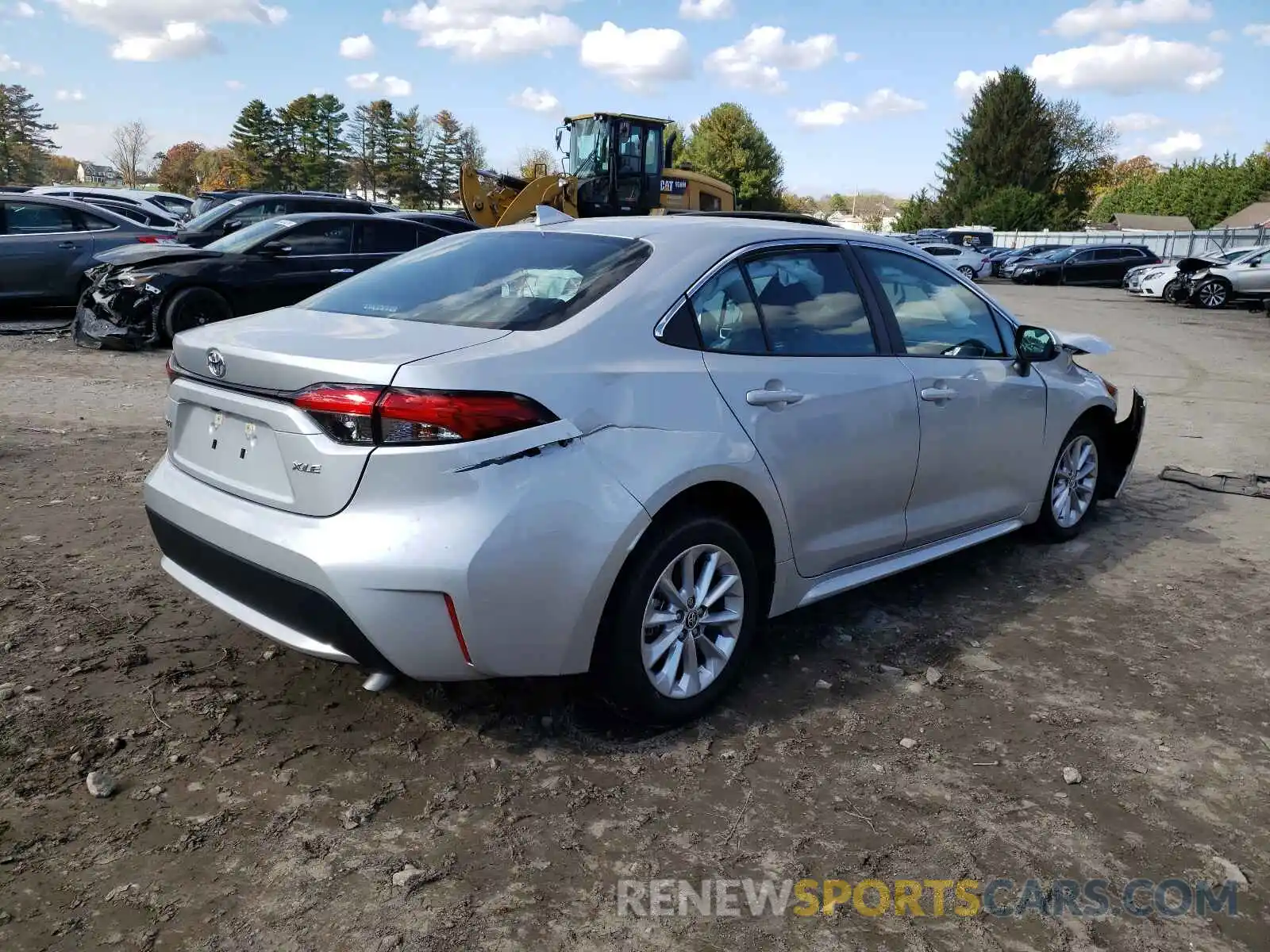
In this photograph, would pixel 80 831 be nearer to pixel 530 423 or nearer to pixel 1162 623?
pixel 530 423

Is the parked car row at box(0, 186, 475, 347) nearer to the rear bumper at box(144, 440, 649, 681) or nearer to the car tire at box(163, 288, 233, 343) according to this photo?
the car tire at box(163, 288, 233, 343)

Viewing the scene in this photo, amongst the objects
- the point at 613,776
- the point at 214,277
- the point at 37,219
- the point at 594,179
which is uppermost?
the point at 594,179

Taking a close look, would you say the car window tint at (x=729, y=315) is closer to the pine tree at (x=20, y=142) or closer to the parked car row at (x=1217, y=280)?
the parked car row at (x=1217, y=280)

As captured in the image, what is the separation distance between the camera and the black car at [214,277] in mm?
10828

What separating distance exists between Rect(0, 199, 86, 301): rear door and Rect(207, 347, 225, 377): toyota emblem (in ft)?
37.3

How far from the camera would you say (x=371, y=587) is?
9.14 feet

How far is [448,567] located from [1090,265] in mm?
37930

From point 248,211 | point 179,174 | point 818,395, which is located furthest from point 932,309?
point 179,174

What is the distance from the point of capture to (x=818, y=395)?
3676mm

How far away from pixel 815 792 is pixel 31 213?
43.2 feet

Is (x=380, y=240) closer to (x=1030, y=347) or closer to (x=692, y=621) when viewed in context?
(x=1030, y=347)

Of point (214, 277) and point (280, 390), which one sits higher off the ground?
point (280, 390)

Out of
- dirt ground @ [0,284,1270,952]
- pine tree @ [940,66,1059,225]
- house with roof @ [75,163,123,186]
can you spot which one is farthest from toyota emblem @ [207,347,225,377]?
house with roof @ [75,163,123,186]

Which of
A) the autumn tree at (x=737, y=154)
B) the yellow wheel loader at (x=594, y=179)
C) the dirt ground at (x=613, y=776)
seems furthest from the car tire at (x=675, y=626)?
the autumn tree at (x=737, y=154)
